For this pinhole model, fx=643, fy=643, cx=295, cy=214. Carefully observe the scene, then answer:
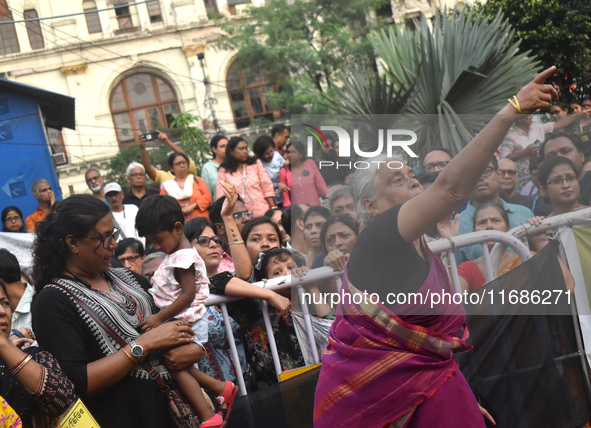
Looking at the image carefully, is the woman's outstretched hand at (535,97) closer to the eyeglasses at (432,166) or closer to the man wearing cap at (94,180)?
the eyeglasses at (432,166)

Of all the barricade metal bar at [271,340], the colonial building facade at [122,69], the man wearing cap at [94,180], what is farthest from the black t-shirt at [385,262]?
the colonial building facade at [122,69]

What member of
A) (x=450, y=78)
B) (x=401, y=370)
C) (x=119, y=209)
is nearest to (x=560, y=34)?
(x=450, y=78)

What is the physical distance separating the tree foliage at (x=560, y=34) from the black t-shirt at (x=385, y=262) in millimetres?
11588

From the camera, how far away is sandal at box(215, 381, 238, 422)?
3097mm

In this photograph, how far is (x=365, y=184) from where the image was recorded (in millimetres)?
2668

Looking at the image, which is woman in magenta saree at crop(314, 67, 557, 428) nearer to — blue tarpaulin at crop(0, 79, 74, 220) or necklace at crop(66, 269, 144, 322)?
necklace at crop(66, 269, 144, 322)

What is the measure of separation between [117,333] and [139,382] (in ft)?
0.77

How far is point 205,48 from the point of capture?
1225 inches

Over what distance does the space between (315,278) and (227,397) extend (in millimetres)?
726

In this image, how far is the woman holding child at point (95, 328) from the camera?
8.42 ft

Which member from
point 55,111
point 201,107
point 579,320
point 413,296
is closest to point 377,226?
point 413,296

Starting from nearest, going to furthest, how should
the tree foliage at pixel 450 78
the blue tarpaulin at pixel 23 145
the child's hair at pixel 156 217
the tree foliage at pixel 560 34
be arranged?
the child's hair at pixel 156 217 < the tree foliage at pixel 450 78 < the blue tarpaulin at pixel 23 145 < the tree foliage at pixel 560 34

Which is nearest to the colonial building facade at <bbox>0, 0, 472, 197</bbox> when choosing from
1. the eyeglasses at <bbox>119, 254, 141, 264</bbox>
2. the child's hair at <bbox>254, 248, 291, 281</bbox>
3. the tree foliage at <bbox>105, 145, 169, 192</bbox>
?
the tree foliage at <bbox>105, 145, 169, 192</bbox>

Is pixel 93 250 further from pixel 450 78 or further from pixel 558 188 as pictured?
pixel 450 78
